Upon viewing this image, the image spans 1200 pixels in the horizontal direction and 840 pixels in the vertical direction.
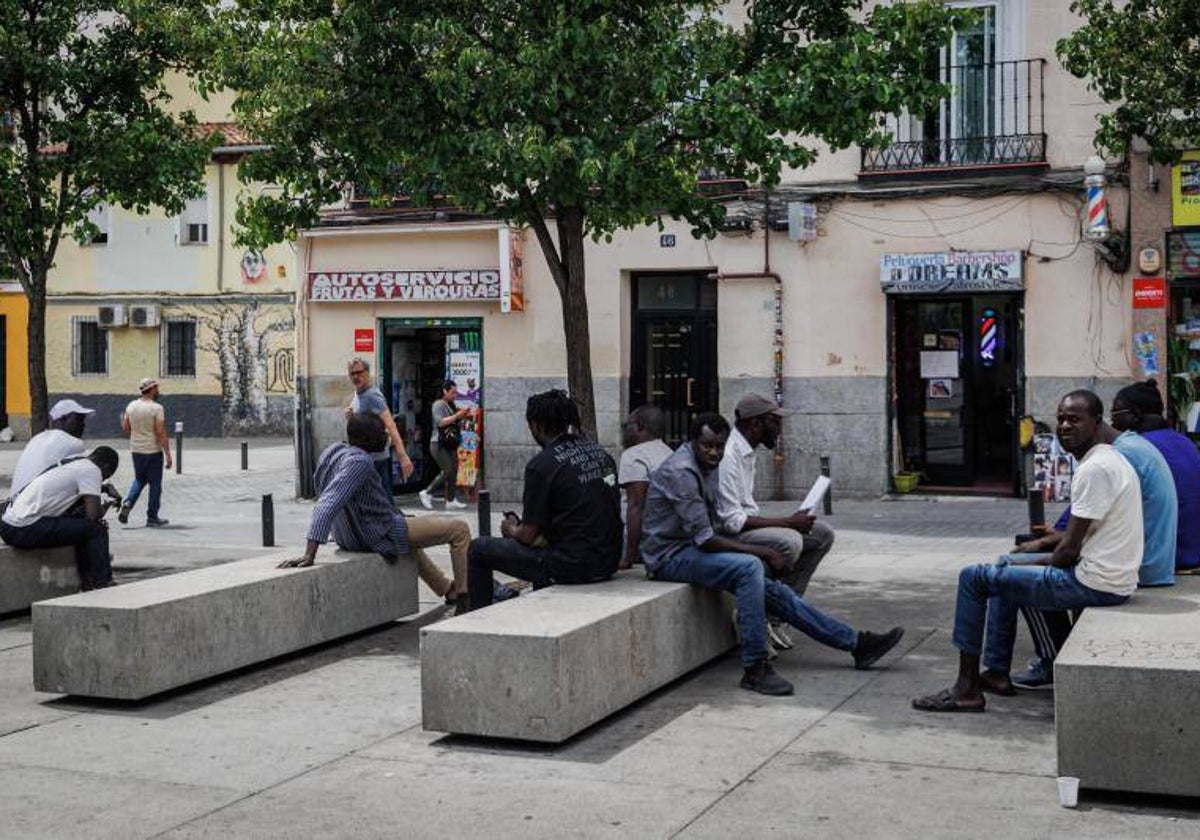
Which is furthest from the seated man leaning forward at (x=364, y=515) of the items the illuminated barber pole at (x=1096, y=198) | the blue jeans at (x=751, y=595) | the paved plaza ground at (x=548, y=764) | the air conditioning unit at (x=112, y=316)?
the air conditioning unit at (x=112, y=316)

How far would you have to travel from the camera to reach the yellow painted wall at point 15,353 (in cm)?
3606

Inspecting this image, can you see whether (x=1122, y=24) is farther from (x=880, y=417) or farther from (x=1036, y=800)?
(x=1036, y=800)

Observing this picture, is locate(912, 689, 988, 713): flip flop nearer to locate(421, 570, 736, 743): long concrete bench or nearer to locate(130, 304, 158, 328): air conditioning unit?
locate(421, 570, 736, 743): long concrete bench

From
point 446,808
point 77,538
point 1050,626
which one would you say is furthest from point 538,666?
point 77,538

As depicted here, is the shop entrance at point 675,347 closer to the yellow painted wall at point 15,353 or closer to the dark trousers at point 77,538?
the dark trousers at point 77,538

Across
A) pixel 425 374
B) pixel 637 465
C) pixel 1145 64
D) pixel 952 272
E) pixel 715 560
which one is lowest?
pixel 715 560

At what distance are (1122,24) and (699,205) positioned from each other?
17.3 feet

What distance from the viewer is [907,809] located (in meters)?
5.94

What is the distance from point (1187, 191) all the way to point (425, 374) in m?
9.97

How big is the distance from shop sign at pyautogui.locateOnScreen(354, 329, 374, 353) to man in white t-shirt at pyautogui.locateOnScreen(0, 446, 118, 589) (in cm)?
1103

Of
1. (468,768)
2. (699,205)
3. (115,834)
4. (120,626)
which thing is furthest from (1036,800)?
(699,205)

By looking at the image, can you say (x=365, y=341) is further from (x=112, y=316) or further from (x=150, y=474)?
(x=112, y=316)

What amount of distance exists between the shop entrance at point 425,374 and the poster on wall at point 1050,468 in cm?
685

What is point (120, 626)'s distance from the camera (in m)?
7.88
